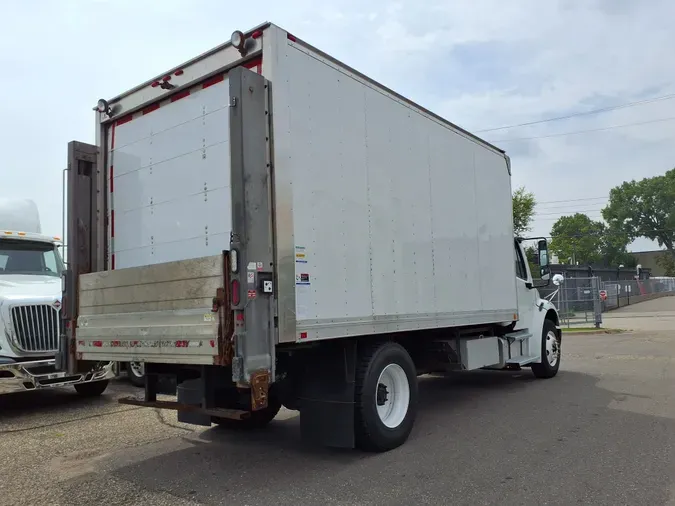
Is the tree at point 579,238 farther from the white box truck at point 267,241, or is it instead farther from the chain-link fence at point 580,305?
the white box truck at point 267,241

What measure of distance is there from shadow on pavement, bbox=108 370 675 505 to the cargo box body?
45.0 inches

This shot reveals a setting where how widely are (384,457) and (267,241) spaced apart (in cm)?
246

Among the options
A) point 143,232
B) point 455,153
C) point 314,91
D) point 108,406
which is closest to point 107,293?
point 143,232

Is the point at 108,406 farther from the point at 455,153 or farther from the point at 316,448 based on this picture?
the point at 455,153

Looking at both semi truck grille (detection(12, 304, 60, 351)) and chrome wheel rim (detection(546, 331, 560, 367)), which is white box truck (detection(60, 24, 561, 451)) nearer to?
semi truck grille (detection(12, 304, 60, 351))

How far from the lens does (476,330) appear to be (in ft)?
26.3

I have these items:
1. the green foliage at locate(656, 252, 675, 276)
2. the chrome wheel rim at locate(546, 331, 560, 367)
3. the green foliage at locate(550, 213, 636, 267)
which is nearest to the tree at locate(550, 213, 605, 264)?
the green foliage at locate(550, 213, 636, 267)

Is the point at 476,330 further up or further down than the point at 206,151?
further down

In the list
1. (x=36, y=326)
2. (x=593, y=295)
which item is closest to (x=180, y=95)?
(x=36, y=326)

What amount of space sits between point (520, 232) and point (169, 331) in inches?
1337

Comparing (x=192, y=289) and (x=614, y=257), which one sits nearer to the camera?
(x=192, y=289)

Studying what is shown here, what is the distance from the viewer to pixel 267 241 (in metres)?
4.43

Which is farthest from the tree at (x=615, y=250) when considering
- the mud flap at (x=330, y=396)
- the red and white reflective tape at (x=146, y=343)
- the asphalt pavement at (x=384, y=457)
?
the red and white reflective tape at (x=146, y=343)

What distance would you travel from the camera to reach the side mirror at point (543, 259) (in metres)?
9.59
